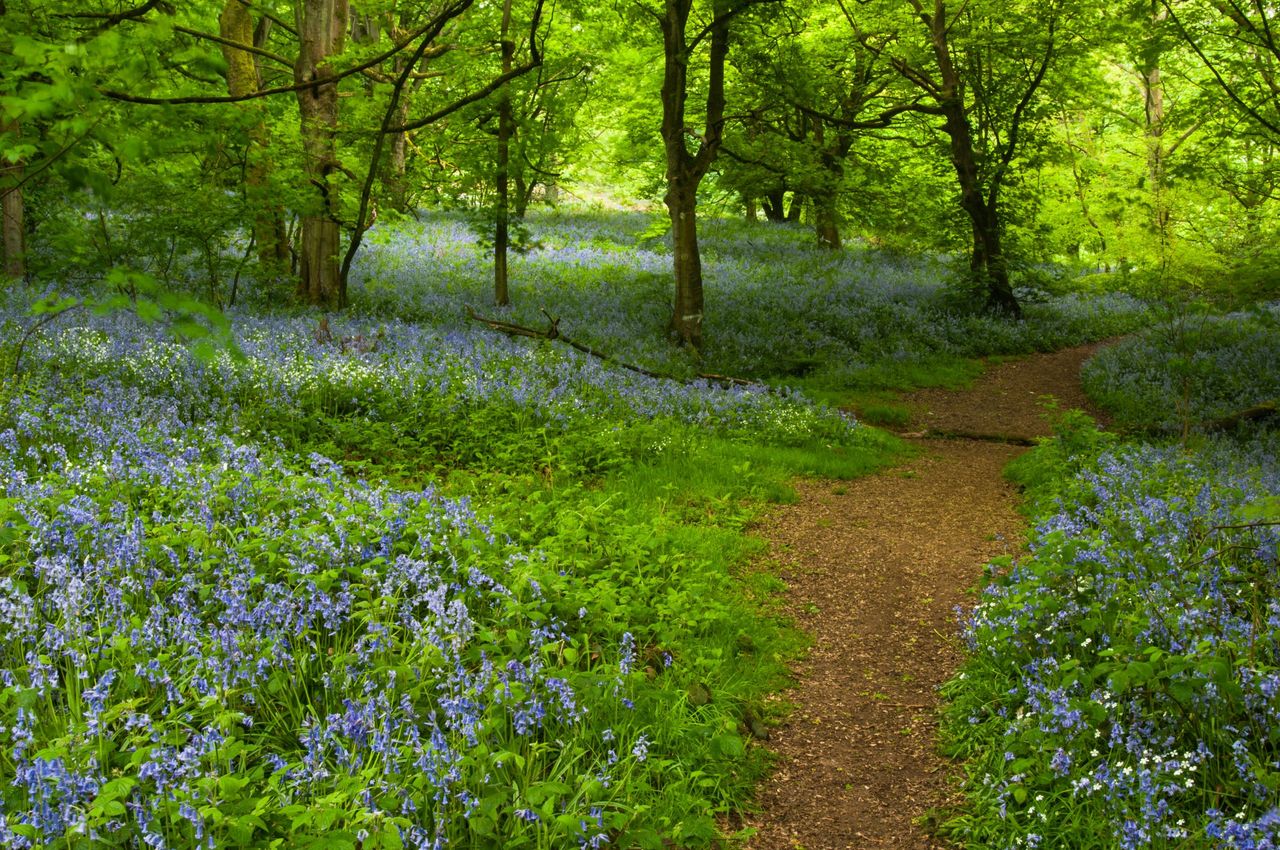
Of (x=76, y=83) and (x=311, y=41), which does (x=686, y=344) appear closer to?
(x=311, y=41)

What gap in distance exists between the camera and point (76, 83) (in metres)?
3.16

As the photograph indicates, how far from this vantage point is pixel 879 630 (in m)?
6.05

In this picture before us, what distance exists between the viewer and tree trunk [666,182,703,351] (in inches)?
576

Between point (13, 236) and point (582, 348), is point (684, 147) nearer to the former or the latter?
point (582, 348)

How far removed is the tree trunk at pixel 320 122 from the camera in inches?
474

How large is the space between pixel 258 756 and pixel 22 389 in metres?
5.06

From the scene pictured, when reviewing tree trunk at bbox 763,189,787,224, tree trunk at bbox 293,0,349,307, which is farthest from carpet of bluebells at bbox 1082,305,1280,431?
tree trunk at bbox 763,189,787,224

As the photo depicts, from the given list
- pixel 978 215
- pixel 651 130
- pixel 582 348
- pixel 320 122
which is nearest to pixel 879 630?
pixel 582 348

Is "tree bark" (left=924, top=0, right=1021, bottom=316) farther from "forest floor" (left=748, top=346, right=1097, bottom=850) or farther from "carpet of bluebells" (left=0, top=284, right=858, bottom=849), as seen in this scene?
"carpet of bluebells" (left=0, top=284, right=858, bottom=849)

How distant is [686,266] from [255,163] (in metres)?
7.16

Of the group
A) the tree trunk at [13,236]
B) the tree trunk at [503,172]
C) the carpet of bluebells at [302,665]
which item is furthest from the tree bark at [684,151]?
the tree trunk at [13,236]

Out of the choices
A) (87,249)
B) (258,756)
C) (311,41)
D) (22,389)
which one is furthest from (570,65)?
(258,756)

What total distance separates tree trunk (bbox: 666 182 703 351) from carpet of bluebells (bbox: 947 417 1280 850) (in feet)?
32.0

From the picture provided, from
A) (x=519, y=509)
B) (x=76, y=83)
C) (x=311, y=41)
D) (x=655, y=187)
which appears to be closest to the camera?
(x=76, y=83)
